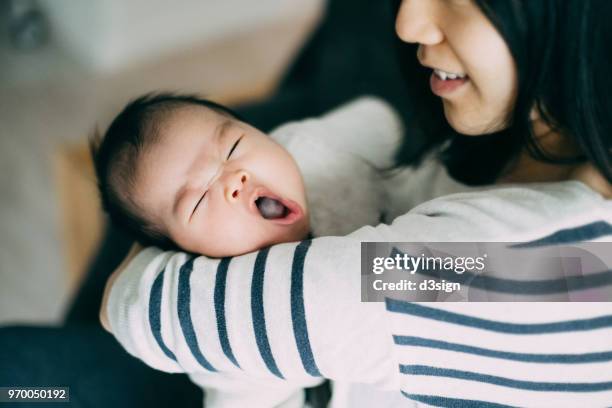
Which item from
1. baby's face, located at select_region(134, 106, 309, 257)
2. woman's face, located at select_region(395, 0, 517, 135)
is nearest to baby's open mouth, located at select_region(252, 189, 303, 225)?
baby's face, located at select_region(134, 106, 309, 257)

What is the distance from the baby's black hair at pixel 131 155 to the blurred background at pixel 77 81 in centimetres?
83

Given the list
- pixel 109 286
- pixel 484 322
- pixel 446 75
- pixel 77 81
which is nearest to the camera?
pixel 484 322

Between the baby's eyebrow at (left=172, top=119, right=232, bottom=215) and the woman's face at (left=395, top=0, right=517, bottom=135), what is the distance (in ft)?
0.75

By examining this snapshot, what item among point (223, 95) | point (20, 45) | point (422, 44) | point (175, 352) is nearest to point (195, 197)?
point (175, 352)

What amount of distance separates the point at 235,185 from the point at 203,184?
0.14ft

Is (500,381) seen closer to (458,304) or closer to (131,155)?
(458,304)

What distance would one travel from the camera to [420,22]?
2.05ft

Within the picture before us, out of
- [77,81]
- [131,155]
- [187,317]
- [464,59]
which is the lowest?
[77,81]

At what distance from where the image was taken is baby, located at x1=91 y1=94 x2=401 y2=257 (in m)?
0.69

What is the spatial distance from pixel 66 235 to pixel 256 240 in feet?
3.42

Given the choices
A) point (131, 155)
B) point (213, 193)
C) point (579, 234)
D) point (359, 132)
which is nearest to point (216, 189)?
point (213, 193)

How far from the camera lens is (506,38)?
Result: 56 cm

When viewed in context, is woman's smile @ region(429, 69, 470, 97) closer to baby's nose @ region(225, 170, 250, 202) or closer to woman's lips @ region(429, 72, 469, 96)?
woman's lips @ region(429, 72, 469, 96)
